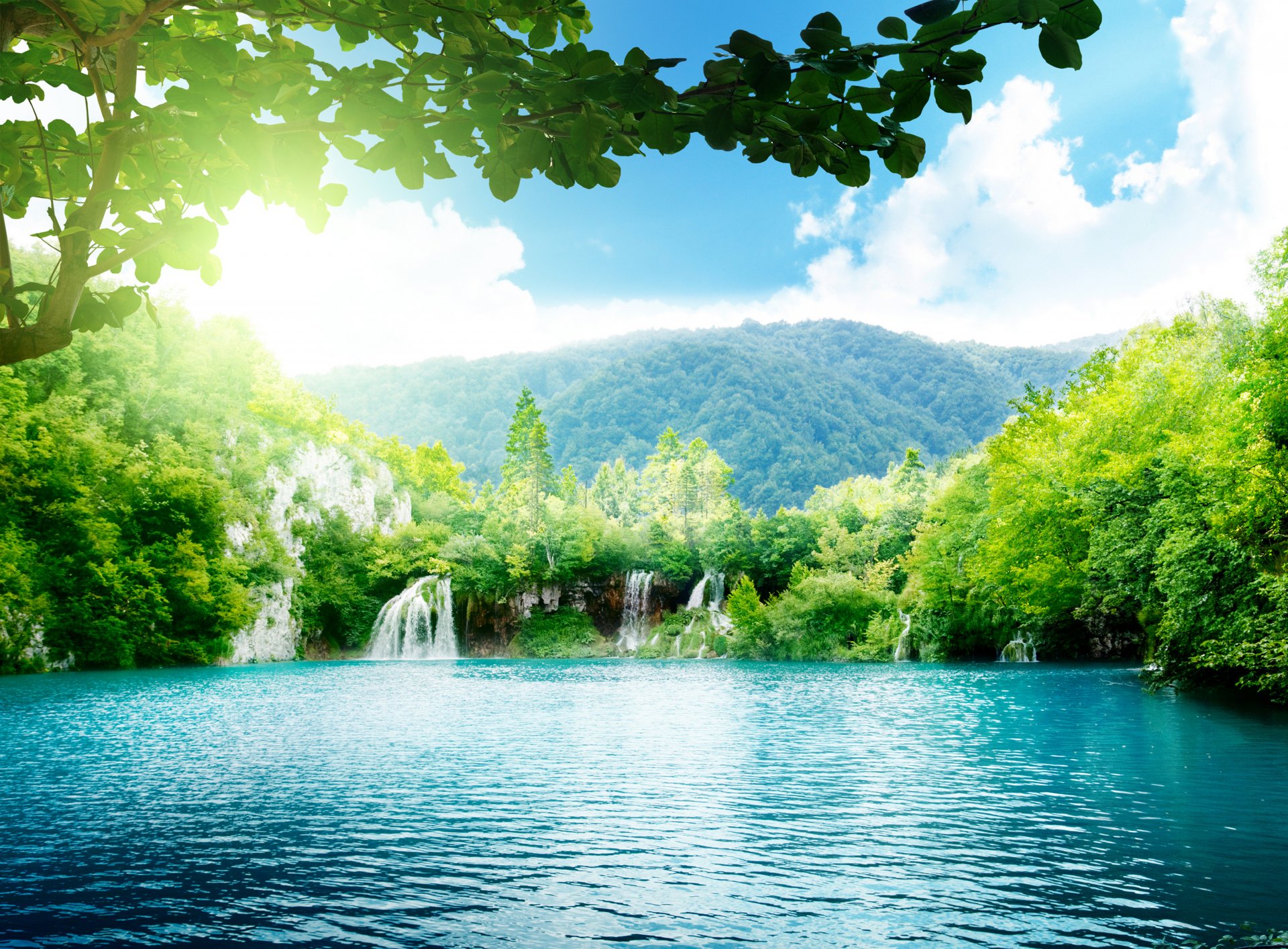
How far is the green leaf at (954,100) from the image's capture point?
2.09 m

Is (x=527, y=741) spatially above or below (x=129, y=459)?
below

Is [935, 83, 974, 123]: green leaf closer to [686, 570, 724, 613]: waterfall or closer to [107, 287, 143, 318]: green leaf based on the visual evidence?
[107, 287, 143, 318]: green leaf

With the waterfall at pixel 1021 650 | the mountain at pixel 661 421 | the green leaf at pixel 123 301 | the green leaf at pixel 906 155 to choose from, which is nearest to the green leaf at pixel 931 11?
the green leaf at pixel 906 155

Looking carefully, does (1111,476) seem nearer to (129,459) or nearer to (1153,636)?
(1153,636)

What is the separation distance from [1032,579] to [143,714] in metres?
30.7

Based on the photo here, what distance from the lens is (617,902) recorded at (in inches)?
268

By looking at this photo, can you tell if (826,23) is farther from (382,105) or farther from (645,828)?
(645,828)

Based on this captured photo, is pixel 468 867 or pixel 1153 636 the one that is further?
pixel 1153 636

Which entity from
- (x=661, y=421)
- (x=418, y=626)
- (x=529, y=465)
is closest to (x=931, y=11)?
(x=418, y=626)

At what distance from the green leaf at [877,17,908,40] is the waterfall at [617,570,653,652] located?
5880 cm

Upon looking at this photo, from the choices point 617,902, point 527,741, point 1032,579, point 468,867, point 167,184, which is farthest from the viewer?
point 1032,579

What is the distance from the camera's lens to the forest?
1797 centimetres

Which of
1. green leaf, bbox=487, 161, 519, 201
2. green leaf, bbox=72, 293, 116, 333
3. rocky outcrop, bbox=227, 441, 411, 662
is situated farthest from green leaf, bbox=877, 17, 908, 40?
rocky outcrop, bbox=227, 441, 411, 662

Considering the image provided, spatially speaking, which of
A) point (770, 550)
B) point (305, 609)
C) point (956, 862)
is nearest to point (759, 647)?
point (770, 550)
